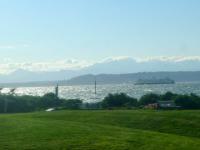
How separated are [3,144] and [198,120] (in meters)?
10.4

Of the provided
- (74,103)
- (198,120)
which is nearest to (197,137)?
(198,120)

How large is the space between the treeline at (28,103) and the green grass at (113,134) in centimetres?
2984

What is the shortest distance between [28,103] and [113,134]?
1593 inches

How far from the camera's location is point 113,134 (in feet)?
67.5

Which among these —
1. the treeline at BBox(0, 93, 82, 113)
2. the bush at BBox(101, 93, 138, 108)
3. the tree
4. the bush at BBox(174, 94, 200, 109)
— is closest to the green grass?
the bush at BBox(174, 94, 200, 109)

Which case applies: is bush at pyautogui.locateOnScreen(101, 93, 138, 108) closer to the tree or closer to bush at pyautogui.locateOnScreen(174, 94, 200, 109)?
the tree

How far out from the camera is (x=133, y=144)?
18500mm

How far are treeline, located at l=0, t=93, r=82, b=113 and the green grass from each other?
29.8 meters

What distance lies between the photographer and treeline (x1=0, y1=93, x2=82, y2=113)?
56.7 metres

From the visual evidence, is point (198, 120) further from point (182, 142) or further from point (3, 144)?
point (3, 144)

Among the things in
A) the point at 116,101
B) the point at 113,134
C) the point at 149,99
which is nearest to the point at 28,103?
the point at 116,101

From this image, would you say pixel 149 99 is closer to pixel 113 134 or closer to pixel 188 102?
pixel 188 102

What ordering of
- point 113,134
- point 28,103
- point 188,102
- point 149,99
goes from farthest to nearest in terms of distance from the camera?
point 28,103 → point 149,99 → point 188,102 → point 113,134

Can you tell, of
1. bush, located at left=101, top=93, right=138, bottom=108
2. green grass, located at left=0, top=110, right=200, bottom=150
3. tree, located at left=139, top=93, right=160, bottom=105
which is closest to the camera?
green grass, located at left=0, top=110, right=200, bottom=150
